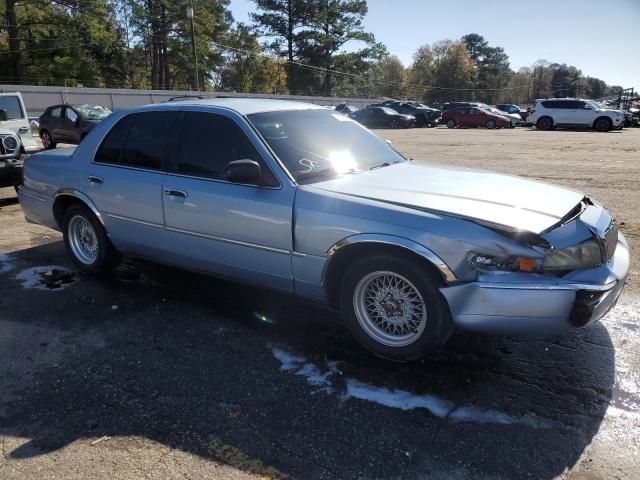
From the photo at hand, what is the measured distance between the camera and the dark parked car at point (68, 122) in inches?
682

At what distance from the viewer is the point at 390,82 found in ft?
303

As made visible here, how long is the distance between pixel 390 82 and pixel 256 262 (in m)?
93.5

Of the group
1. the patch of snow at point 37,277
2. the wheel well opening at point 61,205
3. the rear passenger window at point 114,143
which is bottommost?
the patch of snow at point 37,277

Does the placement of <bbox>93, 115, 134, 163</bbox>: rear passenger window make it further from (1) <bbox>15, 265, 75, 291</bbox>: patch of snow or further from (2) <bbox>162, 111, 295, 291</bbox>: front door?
(1) <bbox>15, 265, 75, 291</bbox>: patch of snow

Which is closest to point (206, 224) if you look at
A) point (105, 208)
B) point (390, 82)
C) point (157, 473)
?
point (105, 208)

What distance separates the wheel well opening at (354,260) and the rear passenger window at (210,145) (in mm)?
992

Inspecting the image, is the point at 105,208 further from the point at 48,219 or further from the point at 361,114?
the point at 361,114

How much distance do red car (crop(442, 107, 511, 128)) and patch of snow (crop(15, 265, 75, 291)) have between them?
32.4 meters

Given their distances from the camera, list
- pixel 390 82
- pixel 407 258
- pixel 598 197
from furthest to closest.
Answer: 1. pixel 390 82
2. pixel 598 197
3. pixel 407 258

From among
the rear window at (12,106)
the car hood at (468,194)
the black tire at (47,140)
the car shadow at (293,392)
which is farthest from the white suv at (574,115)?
the car shadow at (293,392)

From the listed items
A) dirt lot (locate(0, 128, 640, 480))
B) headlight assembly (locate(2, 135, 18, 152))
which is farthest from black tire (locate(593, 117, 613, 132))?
headlight assembly (locate(2, 135, 18, 152))

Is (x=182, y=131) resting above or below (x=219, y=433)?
above

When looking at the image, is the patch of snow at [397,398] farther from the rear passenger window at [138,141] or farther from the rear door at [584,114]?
the rear door at [584,114]

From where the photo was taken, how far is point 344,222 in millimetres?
3404
